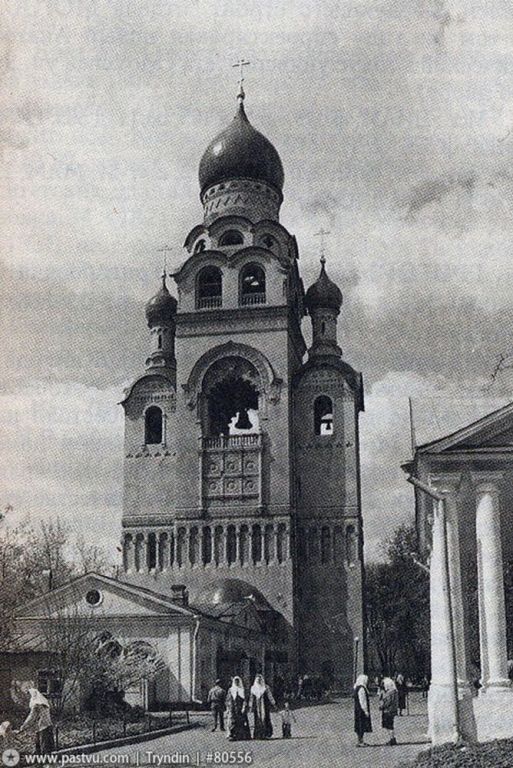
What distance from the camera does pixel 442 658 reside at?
56.5 ft

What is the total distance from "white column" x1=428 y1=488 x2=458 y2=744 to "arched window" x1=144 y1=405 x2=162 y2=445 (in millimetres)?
34037

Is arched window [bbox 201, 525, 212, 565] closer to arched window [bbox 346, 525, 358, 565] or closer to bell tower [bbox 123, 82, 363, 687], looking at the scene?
bell tower [bbox 123, 82, 363, 687]

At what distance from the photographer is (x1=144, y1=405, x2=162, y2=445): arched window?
51219 millimetres

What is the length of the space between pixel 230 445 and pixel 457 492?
31.9 m

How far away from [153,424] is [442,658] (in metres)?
35.5

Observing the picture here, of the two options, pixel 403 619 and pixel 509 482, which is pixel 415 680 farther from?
pixel 509 482

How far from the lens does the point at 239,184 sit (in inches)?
2079

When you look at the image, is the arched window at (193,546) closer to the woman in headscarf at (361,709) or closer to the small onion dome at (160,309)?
the small onion dome at (160,309)

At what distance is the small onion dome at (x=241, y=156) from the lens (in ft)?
172

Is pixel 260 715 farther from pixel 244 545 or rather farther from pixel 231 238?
pixel 231 238

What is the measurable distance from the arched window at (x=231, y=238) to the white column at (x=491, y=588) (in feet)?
121

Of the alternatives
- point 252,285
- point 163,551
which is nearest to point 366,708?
point 163,551

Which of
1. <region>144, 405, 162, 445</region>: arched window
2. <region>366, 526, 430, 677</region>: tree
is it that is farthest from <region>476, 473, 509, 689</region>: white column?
<region>144, 405, 162, 445</region>: arched window

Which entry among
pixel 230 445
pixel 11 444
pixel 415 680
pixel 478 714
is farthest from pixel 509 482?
pixel 415 680
